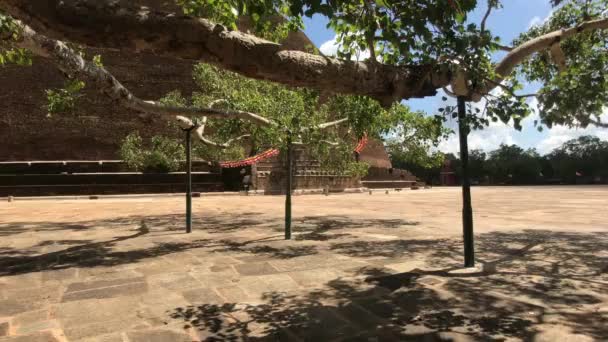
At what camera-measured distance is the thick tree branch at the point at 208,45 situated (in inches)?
105

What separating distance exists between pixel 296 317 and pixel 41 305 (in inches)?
85.2

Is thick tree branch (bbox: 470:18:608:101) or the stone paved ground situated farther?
thick tree branch (bbox: 470:18:608:101)

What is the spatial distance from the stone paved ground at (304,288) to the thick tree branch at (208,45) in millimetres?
1834

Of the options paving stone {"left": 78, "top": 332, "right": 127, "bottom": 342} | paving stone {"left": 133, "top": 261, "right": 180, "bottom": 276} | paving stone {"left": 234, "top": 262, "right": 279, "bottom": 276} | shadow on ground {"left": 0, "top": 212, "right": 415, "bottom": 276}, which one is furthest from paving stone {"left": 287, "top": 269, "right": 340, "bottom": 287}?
paving stone {"left": 78, "top": 332, "right": 127, "bottom": 342}

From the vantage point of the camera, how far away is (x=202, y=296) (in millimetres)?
3756

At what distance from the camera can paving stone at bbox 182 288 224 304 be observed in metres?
3.61

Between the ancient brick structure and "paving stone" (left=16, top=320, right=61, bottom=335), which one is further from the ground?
the ancient brick structure

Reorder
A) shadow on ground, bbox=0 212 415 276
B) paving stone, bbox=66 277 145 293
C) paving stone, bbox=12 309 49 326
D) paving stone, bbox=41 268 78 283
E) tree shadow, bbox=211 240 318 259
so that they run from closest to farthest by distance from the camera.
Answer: paving stone, bbox=12 309 49 326
paving stone, bbox=66 277 145 293
paving stone, bbox=41 268 78 283
shadow on ground, bbox=0 212 415 276
tree shadow, bbox=211 240 318 259

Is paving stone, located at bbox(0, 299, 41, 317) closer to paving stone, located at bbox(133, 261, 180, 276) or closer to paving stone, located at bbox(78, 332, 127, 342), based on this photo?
paving stone, located at bbox(78, 332, 127, 342)

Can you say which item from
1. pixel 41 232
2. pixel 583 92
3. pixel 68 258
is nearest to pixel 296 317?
pixel 583 92

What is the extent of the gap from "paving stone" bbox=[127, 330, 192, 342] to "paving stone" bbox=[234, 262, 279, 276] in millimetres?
1624

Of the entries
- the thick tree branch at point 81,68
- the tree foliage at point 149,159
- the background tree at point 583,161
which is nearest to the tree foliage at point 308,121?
the thick tree branch at point 81,68

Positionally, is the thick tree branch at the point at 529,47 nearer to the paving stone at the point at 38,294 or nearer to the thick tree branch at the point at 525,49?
the thick tree branch at the point at 525,49

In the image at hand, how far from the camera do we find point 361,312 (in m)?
3.32
